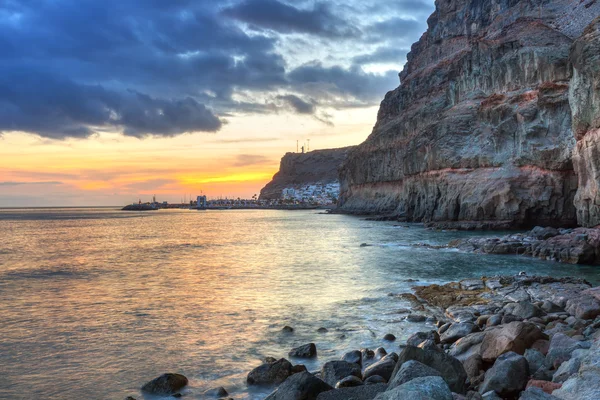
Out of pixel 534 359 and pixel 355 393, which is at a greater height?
pixel 534 359

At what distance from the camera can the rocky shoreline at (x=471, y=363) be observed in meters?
5.78

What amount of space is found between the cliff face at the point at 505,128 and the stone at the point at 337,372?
111ft

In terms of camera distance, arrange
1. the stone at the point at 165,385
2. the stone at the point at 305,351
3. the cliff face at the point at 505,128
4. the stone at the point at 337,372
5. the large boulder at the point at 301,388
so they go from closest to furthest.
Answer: the large boulder at the point at 301,388
the stone at the point at 337,372
the stone at the point at 165,385
the stone at the point at 305,351
the cliff face at the point at 505,128

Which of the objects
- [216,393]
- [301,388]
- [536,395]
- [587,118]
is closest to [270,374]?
[216,393]

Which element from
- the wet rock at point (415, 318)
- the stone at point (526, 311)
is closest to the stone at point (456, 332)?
the stone at point (526, 311)

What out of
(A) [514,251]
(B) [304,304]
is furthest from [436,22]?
(B) [304,304]

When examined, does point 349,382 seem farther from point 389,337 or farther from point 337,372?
point 389,337

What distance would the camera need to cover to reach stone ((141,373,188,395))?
Answer: 9.62m

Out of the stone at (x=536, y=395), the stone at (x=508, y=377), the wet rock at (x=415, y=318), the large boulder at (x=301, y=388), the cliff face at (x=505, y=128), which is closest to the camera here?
the stone at (x=536, y=395)

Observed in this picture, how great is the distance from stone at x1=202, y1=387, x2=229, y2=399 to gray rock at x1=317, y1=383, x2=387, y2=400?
3.28m

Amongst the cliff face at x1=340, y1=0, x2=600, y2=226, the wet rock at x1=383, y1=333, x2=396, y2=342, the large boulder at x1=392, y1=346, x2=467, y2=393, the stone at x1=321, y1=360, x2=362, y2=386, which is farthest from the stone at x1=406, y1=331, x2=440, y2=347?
the cliff face at x1=340, y1=0, x2=600, y2=226

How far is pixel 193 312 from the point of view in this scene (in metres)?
16.7

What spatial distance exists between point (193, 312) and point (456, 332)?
376 inches

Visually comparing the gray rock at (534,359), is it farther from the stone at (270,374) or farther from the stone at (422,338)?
the stone at (270,374)
